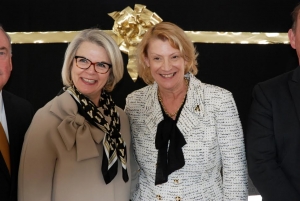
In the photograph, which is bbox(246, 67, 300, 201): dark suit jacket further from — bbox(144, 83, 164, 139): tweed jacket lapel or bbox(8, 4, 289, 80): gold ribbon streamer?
bbox(8, 4, 289, 80): gold ribbon streamer

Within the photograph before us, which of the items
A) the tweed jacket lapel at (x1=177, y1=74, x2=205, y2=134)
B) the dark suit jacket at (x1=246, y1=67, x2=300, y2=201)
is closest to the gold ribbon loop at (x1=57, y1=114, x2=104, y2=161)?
the tweed jacket lapel at (x1=177, y1=74, x2=205, y2=134)

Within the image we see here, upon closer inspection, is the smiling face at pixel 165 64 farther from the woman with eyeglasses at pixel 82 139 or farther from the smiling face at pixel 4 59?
the smiling face at pixel 4 59

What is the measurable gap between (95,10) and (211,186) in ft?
4.96

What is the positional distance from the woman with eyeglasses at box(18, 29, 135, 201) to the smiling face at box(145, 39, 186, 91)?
0.48ft

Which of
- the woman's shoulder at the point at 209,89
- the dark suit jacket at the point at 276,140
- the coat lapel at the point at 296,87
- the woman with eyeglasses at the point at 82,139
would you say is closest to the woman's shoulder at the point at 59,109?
the woman with eyeglasses at the point at 82,139

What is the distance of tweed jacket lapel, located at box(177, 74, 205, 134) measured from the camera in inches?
68.0

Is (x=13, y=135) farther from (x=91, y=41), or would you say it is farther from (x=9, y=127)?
(x=91, y=41)

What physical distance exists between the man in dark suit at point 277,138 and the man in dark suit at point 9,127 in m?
0.91

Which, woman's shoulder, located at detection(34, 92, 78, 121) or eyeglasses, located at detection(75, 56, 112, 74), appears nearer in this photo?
woman's shoulder, located at detection(34, 92, 78, 121)

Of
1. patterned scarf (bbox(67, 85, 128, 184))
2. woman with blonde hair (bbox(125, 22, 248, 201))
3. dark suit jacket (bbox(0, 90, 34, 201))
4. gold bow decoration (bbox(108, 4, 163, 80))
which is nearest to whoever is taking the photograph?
dark suit jacket (bbox(0, 90, 34, 201))

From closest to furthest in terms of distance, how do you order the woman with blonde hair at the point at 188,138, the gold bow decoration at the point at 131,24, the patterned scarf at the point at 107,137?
the patterned scarf at the point at 107,137 < the woman with blonde hair at the point at 188,138 < the gold bow decoration at the point at 131,24

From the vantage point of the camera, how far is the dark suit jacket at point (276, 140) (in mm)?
1613

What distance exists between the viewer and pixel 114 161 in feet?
5.37

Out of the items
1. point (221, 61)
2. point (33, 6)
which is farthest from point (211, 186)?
point (33, 6)
